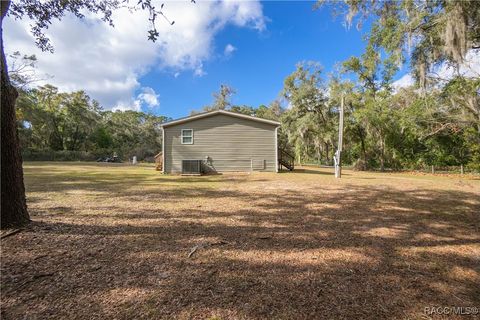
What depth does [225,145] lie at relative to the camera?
14.2 meters

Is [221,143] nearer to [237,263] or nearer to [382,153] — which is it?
[237,263]

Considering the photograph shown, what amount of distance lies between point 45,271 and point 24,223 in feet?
5.46

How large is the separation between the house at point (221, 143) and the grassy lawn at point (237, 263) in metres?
8.68

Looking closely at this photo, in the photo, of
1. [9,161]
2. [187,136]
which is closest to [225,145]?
[187,136]

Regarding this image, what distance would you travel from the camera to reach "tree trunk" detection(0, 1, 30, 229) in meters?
3.40

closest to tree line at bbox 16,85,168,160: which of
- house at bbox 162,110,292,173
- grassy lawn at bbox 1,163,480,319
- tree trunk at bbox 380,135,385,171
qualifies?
house at bbox 162,110,292,173

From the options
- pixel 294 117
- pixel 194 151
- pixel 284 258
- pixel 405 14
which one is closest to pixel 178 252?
A: pixel 284 258

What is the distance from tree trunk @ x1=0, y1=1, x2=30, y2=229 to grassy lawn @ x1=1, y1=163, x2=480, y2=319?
0.43 m

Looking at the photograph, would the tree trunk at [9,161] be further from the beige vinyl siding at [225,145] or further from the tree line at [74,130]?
the tree line at [74,130]

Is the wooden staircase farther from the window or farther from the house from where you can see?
the window

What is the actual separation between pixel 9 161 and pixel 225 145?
11062 millimetres

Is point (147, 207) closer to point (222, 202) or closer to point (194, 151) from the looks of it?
point (222, 202)

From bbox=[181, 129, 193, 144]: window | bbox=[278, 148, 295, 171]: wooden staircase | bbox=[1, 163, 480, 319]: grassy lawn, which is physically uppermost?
bbox=[181, 129, 193, 144]: window

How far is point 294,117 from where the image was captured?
81.8 feet
